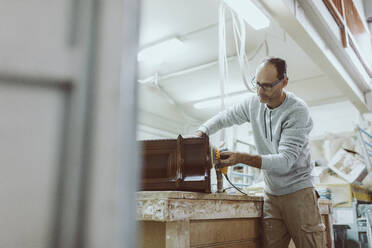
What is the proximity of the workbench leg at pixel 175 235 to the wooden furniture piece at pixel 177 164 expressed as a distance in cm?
20

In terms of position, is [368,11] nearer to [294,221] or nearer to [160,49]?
[160,49]

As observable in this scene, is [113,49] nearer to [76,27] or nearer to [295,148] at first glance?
[76,27]

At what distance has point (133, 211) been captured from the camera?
316 millimetres

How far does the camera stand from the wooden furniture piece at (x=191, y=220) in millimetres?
1104

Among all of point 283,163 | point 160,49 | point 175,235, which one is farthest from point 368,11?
point 175,235

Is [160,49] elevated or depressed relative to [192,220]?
elevated

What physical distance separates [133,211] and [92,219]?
4cm

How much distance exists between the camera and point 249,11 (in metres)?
2.67

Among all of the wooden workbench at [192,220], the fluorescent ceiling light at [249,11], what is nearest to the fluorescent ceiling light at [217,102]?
the fluorescent ceiling light at [249,11]

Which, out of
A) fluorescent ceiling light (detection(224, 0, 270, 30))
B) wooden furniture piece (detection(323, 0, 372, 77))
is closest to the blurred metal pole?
fluorescent ceiling light (detection(224, 0, 270, 30))

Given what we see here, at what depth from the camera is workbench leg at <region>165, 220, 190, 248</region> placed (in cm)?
110

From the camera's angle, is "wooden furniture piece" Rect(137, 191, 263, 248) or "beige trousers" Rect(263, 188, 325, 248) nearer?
"wooden furniture piece" Rect(137, 191, 263, 248)

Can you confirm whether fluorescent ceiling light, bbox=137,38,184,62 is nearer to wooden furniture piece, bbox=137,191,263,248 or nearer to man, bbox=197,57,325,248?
man, bbox=197,57,325,248

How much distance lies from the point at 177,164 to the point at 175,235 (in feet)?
1.02
